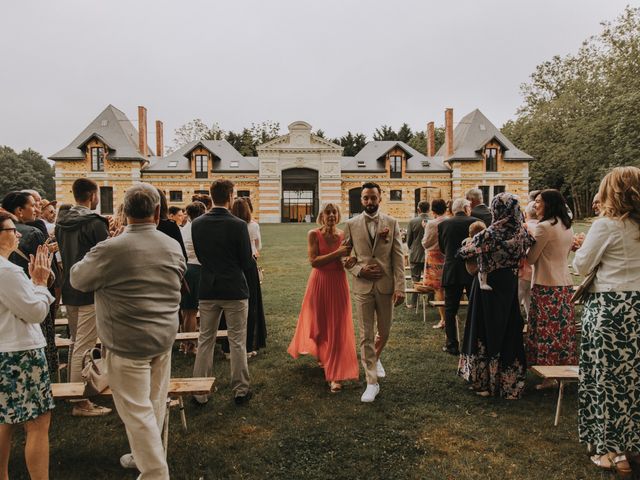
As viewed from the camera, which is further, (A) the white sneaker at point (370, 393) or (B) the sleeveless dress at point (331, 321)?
(B) the sleeveless dress at point (331, 321)

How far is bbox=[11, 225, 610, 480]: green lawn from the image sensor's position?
12.2 ft

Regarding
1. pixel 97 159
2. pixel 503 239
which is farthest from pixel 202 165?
pixel 503 239

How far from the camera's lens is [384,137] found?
62.0m

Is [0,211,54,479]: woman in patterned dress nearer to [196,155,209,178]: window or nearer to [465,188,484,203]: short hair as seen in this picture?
[465,188,484,203]: short hair

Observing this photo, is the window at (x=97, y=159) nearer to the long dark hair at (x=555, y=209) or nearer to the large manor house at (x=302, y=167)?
the large manor house at (x=302, y=167)

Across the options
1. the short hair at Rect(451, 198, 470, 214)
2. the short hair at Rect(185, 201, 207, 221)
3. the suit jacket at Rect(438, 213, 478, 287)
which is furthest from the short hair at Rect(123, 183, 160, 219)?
the short hair at Rect(451, 198, 470, 214)

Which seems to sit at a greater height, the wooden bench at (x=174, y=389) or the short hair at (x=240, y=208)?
the short hair at (x=240, y=208)

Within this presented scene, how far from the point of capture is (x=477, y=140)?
4088 cm


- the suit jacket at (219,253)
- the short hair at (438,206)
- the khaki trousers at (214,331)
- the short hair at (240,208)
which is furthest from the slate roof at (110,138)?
the khaki trousers at (214,331)

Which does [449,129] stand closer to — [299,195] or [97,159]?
[299,195]

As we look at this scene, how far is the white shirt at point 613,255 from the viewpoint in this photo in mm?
3518

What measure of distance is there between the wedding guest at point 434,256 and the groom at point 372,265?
309cm

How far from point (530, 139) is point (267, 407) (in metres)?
44.8

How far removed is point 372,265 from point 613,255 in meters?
2.22
